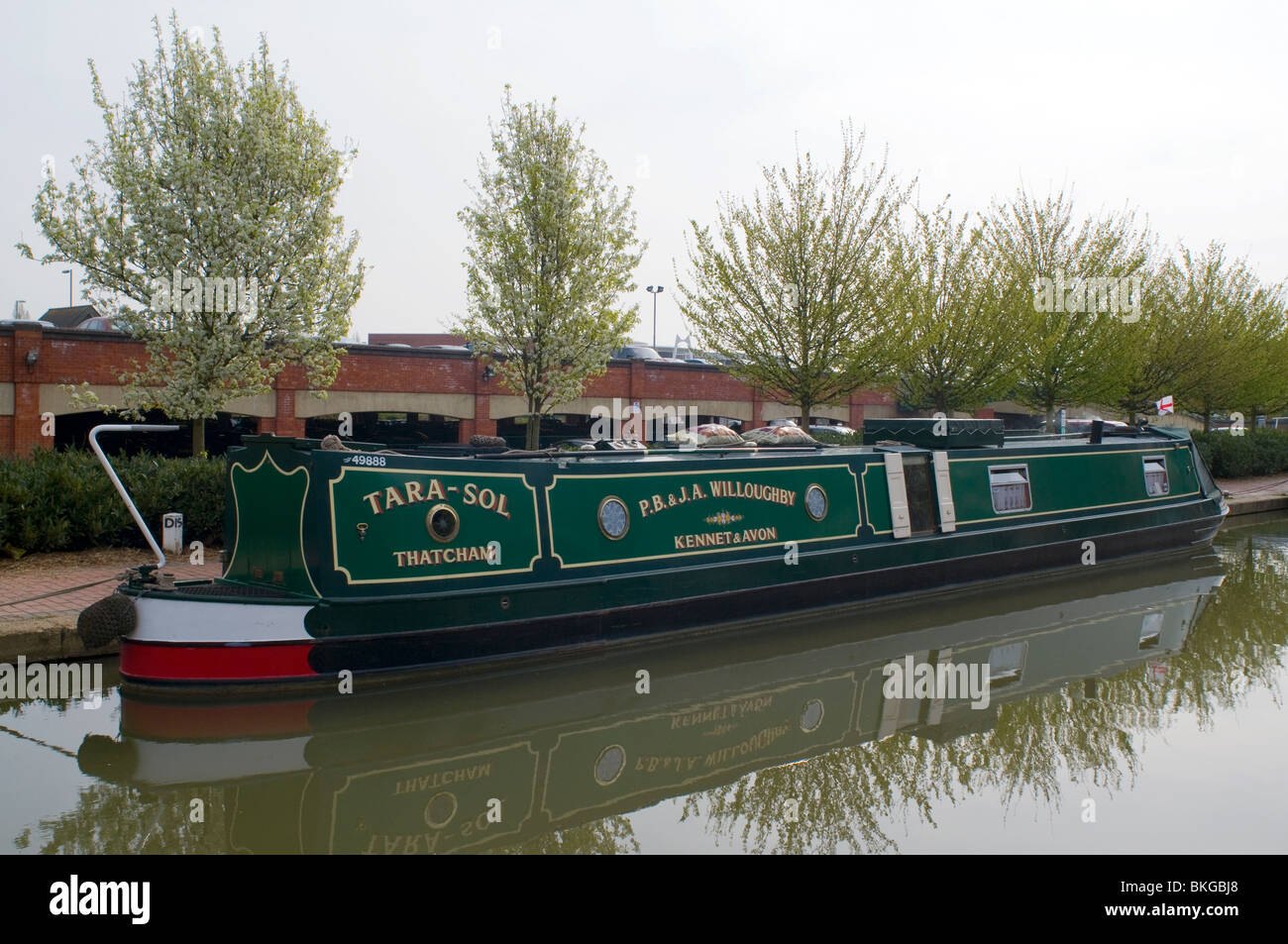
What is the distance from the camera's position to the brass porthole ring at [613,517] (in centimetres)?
877

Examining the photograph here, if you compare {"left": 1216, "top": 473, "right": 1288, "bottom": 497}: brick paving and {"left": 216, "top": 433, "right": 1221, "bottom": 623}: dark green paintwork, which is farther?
{"left": 1216, "top": 473, "right": 1288, "bottom": 497}: brick paving

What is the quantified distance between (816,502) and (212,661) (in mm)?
6056

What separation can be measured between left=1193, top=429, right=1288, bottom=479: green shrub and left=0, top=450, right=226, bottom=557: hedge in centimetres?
2253

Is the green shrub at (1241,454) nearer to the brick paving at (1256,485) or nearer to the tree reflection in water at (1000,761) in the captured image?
the brick paving at (1256,485)

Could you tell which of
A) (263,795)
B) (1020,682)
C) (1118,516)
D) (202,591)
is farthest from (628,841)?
(1118,516)

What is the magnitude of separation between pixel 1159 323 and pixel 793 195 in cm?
1298

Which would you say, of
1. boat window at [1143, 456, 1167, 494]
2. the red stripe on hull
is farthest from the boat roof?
the red stripe on hull

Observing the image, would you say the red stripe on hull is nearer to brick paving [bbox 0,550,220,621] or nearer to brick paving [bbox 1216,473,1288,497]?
brick paving [bbox 0,550,220,621]

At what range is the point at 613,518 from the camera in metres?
8.84

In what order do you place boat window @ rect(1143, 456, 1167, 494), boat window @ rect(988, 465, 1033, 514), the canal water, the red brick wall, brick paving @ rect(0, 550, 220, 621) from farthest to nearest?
the red brick wall < boat window @ rect(1143, 456, 1167, 494) < boat window @ rect(988, 465, 1033, 514) < brick paving @ rect(0, 550, 220, 621) < the canal water

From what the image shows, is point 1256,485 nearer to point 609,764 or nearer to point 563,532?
point 563,532

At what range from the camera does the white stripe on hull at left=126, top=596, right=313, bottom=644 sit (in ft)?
23.5

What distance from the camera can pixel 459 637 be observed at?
7836 millimetres

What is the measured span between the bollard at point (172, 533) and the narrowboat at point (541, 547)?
2.60m
